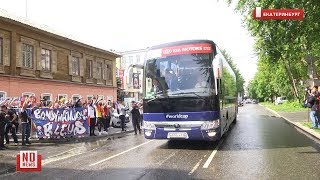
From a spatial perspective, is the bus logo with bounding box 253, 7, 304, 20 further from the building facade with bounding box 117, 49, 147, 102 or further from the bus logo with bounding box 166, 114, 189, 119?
the bus logo with bounding box 166, 114, 189, 119

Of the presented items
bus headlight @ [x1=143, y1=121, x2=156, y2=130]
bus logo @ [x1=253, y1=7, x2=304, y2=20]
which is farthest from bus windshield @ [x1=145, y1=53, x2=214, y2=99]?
bus logo @ [x1=253, y1=7, x2=304, y2=20]

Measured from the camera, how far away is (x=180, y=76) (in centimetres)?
1221

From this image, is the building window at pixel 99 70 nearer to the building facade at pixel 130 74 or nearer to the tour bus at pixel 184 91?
the building facade at pixel 130 74

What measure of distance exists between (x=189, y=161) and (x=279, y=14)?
10984mm

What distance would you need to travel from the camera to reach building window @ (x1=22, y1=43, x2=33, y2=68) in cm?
2586

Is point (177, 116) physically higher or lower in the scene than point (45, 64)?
lower

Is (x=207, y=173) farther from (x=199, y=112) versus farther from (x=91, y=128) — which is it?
(x=91, y=128)

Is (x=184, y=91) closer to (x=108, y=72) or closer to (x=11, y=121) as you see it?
(x=11, y=121)

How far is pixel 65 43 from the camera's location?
3139 cm

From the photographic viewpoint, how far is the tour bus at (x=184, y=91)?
1203 centimetres

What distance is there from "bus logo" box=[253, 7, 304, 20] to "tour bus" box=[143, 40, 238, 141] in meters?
7.31

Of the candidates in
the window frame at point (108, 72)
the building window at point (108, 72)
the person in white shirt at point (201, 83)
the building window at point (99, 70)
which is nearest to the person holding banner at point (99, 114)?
the person in white shirt at point (201, 83)

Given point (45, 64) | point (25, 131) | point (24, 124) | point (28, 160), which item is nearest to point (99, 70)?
point (45, 64)

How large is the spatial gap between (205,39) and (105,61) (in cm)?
2857
